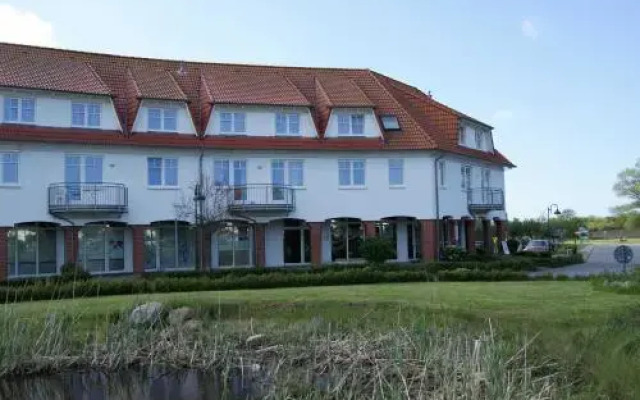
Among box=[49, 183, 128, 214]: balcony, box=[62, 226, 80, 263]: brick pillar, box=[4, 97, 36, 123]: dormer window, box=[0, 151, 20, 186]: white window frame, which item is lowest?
box=[62, 226, 80, 263]: brick pillar

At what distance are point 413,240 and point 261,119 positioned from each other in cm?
1106

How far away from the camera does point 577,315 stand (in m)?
15.7

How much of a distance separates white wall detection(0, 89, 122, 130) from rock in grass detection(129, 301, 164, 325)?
21840 millimetres

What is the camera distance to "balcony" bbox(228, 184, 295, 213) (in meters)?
37.7

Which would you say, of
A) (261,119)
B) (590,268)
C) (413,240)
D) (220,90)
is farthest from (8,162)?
(590,268)

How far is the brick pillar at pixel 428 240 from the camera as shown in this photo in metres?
39.9

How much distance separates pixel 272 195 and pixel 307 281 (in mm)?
11257

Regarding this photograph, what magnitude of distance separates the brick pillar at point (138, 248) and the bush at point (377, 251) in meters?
11.0

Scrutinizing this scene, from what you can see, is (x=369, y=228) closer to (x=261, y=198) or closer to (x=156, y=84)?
(x=261, y=198)

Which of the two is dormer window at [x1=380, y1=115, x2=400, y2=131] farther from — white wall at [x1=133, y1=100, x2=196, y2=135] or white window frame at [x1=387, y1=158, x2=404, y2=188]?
white wall at [x1=133, y1=100, x2=196, y2=135]

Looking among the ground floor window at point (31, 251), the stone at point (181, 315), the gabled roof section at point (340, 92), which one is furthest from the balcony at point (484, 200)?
the stone at point (181, 315)

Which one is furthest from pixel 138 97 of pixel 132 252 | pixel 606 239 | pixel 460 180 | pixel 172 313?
pixel 606 239

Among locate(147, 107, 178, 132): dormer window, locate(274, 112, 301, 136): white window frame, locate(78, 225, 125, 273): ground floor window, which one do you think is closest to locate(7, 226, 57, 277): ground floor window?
locate(78, 225, 125, 273): ground floor window

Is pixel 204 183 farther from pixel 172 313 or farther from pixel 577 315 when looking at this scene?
pixel 577 315
